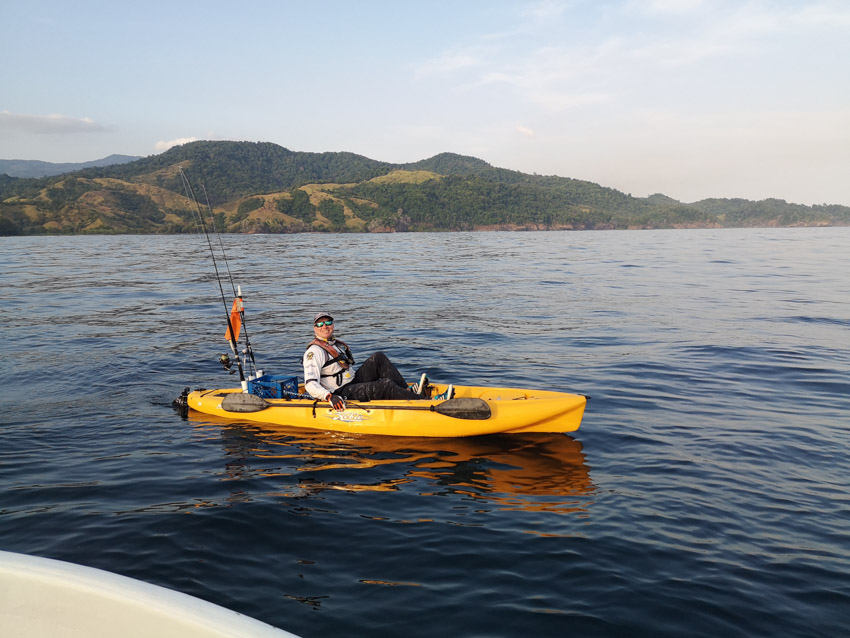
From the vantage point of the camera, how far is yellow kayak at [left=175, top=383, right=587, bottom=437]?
8.55 meters

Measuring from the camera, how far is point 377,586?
498cm

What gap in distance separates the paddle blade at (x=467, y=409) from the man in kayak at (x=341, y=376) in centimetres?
83

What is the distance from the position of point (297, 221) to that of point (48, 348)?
134479 millimetres

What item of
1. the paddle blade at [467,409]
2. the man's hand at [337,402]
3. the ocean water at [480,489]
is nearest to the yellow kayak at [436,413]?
the paddle blade at [467,409]

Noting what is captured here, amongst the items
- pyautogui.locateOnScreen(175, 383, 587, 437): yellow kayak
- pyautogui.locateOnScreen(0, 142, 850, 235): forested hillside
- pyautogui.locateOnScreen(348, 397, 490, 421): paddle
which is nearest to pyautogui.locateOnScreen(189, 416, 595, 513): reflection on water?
pyautogui.locateOnScreen(175, 383, 587, 437): yellow kayak

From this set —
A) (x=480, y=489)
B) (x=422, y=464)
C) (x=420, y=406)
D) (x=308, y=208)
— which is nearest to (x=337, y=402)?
(x=420, y=406)

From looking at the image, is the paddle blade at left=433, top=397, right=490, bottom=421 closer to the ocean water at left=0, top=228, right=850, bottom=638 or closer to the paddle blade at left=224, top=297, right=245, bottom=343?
the ocean water at left=0, top=228, right=850, bottom=638

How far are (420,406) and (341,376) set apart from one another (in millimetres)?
1690

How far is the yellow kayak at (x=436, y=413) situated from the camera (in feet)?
28.0

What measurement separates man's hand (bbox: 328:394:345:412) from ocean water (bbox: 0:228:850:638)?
50cm

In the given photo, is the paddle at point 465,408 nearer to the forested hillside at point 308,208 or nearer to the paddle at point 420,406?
the paddle at point 420,406

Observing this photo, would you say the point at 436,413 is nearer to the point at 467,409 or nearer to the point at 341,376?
the point at 467,409

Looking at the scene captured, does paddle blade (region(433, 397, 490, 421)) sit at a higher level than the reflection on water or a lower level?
higher

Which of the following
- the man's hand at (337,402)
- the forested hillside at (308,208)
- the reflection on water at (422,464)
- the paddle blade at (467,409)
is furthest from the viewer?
the forested hillside at (308,208)
